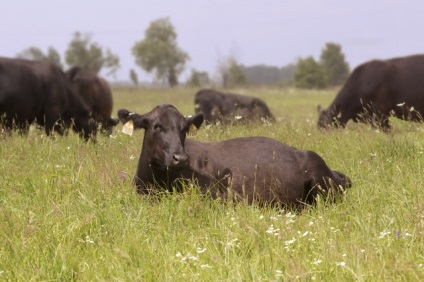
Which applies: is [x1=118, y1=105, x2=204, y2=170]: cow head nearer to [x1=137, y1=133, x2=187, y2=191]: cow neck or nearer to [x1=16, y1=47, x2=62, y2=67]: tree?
[x1=137, y1=133, x2=187, y2=191]: cow neck

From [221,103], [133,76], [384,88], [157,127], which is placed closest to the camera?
[157,127]

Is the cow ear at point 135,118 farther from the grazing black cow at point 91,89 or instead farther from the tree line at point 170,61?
the tree line at point 170,61

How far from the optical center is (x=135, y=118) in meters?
6.87

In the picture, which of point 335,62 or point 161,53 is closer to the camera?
point 161,53

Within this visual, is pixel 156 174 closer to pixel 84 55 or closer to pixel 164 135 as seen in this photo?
pixel 164 135

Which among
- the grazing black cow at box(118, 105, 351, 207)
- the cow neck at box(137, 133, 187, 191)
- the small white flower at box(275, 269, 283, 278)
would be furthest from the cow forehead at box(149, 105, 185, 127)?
the small white flower at box(275, 269, 283, 278)

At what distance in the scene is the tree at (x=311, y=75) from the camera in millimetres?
122644

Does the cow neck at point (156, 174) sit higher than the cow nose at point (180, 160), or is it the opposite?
the cow nose at point (180, 160)

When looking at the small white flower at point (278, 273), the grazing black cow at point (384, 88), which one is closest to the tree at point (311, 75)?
the grazing black cow at point (384, 88)

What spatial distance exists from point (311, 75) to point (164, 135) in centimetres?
11903

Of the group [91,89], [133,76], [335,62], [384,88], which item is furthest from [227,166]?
[133,76]

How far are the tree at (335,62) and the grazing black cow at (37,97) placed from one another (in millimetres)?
134622

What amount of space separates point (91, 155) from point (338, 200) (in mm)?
3633

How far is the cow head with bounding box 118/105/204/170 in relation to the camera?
625 centimetres
